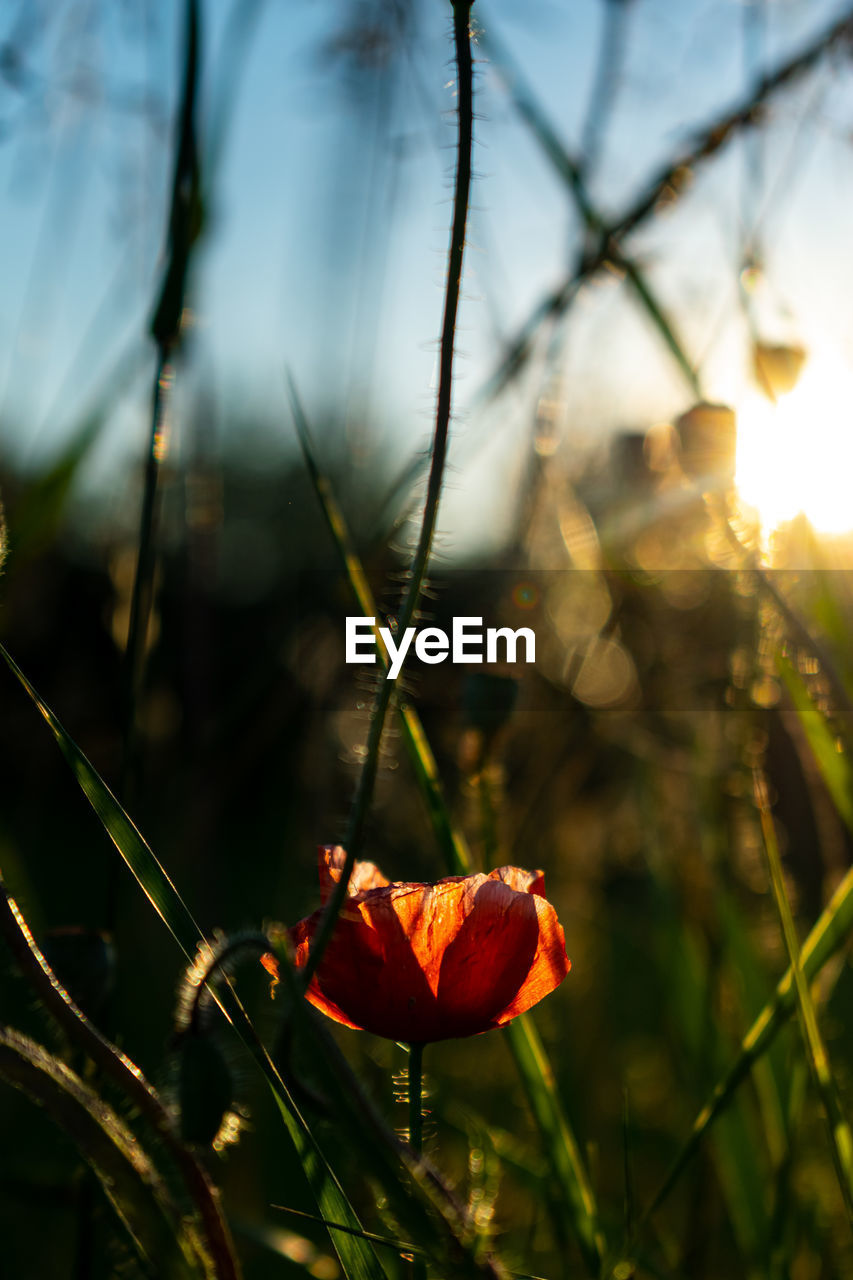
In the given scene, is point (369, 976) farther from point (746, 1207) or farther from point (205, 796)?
point (205, 796)

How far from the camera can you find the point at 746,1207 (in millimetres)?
532

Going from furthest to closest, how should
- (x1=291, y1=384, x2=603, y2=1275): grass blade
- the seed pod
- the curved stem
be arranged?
1. the seed pod
2. (x1=291, y1=384, x2=603, y2=1275): grass blade
3. the curved stem

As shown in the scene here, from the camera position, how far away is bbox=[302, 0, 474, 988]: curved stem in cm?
21

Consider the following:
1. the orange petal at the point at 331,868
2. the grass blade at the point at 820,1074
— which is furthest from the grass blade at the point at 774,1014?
the orange petal at the point at 331,868

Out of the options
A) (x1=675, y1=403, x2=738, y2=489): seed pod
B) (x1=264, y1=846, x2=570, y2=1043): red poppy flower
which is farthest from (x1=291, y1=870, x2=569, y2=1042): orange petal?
(x1=675, y1=403, x2=738, y2=489): seed pod

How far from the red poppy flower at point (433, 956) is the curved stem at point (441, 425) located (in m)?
0.05

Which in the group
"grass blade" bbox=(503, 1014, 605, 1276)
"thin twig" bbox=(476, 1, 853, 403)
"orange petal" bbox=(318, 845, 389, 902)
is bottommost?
"grass blade" bbox=(503, 1014, 605, 1276)

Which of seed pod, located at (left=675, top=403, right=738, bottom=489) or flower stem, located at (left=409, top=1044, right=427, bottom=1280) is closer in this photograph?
flower stem, located at (left=409, top=1044, right=427, bottom=1280)

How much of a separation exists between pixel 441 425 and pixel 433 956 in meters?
0.16

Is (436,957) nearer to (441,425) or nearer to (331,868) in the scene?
(331,868)

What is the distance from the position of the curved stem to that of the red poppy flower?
2.0 inches

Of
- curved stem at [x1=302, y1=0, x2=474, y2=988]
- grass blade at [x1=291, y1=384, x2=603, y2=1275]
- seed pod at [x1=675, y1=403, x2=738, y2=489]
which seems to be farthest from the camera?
seed pod at [x1=675, y1=403, x2=738, y2=489]

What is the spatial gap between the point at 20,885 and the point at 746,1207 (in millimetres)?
414

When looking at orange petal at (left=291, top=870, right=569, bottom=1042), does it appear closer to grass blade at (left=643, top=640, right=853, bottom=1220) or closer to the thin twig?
grass blade at (left=643, top=640, right=853, bottom=1220)
